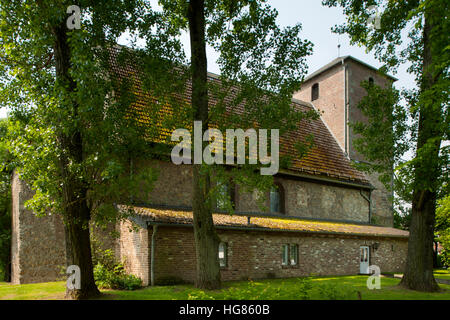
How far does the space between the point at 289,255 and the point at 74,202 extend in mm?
10869

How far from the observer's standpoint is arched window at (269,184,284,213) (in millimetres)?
20078

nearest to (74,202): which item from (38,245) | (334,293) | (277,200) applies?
(38,245)

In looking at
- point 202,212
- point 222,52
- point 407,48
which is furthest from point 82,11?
point 407,48

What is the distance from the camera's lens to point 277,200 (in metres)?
20.3

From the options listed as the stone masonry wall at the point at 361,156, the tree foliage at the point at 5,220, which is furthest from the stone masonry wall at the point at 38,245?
the stone masonry wall at the point at 361,156

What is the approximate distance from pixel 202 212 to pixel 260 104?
4001 millimetres

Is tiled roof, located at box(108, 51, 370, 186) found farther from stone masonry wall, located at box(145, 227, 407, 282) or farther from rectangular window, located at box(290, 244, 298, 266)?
rectangular window, located at box(290, 244, 298, 266)

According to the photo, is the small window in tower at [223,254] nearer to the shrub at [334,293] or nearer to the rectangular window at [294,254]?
the rectangular window at [294,254]

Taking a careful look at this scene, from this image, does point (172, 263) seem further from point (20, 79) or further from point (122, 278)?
point (20, 79)

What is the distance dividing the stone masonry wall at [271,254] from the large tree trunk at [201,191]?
223 cm

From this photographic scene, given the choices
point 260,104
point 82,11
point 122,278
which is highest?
point 82,11

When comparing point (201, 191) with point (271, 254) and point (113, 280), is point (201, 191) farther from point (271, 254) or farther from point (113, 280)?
point (271, 254)

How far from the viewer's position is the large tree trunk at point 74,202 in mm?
10719

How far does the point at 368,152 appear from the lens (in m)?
14.1
